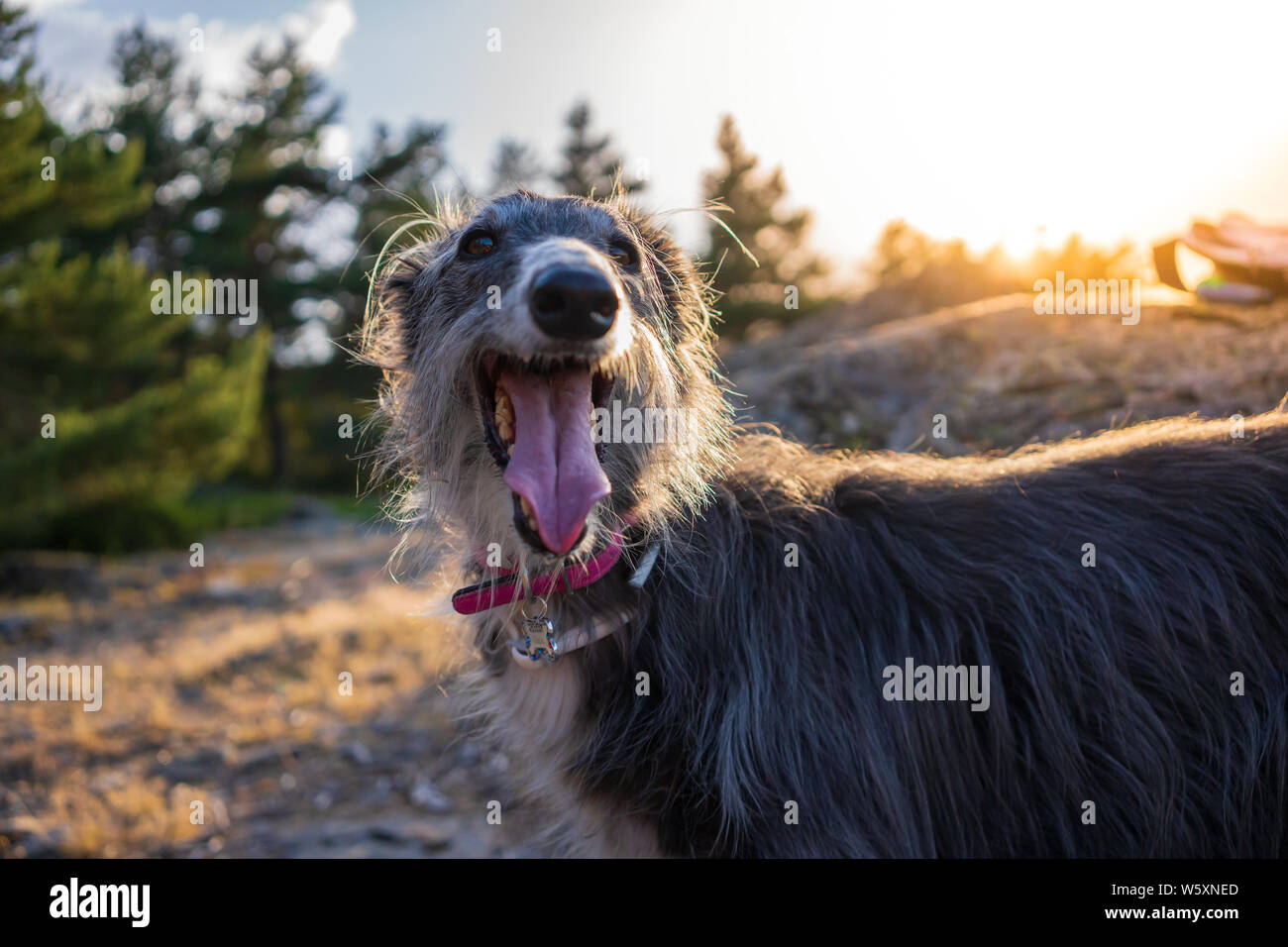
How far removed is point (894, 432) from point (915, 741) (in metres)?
3.57

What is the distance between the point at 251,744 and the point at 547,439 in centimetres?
503

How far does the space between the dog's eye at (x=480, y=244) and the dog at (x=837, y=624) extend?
186 millimetres

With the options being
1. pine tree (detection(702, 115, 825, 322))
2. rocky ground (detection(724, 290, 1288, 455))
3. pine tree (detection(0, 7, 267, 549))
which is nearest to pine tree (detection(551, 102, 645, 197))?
pine tree (detection(702, 115, 825, 322))

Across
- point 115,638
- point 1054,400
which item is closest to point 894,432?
point 1054,400

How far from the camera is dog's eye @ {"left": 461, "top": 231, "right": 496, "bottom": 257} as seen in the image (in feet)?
11.7

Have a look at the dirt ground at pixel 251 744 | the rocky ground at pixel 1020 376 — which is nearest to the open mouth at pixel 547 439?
the dirt ground at pixel 251 744

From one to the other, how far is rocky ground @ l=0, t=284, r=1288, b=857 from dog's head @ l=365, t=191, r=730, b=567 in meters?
0.97

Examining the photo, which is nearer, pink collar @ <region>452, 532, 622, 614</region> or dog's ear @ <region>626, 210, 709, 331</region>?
pink collar @ <region>452, 532, 622, 614</region>

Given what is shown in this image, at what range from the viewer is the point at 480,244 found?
11.7ft

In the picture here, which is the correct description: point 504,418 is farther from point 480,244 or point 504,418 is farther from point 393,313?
point 393,313

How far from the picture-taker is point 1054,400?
574 cm

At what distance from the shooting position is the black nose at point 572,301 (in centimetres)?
279

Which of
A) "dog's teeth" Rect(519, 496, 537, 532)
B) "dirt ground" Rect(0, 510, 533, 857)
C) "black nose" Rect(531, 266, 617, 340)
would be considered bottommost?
"dirt ground" Rect(0, 510, 533, 857)

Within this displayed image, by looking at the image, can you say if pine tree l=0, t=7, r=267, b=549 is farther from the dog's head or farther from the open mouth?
the open mouth
